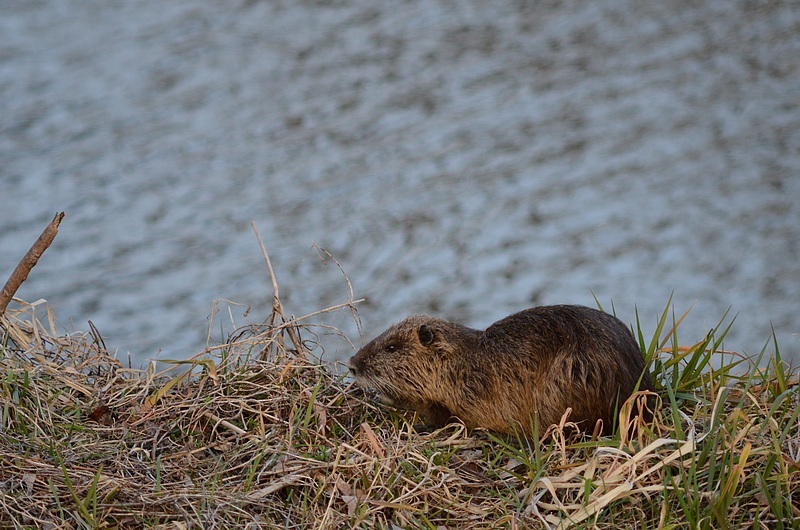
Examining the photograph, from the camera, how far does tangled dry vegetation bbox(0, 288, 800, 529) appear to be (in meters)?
3.11

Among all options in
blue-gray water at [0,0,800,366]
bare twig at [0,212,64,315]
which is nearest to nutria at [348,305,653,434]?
bare twig at [0,212,64,315]

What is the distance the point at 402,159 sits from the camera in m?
8.80

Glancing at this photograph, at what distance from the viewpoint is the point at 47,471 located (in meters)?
3.24

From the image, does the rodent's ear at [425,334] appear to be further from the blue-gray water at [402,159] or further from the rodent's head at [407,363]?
the blue-gray water at [402,159]

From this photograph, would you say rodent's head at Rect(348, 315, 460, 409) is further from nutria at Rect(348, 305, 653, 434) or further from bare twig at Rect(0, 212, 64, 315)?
bare twig at Rect(0, 212, 64, 315)

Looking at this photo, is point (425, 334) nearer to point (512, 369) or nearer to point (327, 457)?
point (512, 369)

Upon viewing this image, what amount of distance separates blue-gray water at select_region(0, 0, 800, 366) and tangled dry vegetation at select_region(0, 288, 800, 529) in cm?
A: 242

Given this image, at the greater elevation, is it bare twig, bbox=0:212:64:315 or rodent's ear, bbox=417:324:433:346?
bare twig, bbox=0:212:64:315

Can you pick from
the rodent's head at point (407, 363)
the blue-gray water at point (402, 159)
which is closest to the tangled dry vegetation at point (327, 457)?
the rodent's head at point (407, 363)

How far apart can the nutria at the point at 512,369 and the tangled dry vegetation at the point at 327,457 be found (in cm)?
9

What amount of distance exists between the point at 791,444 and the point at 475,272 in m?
4.17

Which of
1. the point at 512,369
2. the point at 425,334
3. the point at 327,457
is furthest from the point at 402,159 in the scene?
the point at 327,457

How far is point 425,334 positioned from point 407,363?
0.13 m

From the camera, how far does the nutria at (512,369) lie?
349 centimetres
